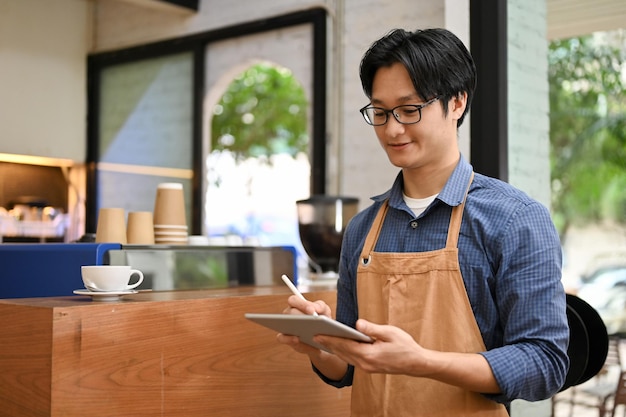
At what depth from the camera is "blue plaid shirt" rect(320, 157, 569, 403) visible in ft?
4.50

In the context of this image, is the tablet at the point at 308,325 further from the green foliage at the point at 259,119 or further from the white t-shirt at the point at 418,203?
the green foliage at the point at 259,119

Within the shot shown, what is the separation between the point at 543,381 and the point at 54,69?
5230 millimetres

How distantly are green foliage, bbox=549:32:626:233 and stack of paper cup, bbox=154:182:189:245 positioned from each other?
6019 mm

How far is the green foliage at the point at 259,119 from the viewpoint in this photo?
1121 cm

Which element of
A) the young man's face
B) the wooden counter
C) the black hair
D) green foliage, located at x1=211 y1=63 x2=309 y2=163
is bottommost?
the wooden counter

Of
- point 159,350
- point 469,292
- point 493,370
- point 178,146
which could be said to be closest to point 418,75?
point 469,292

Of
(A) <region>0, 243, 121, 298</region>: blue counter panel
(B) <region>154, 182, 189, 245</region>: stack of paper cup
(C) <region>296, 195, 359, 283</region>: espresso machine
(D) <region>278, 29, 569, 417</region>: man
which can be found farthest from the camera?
(C) <region>296, 195, 359, 283</region>: espresso machine

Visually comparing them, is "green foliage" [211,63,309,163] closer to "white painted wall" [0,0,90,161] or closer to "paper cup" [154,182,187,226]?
"white painted wall" [0,0,90,161]

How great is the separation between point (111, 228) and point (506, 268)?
1.16 metres

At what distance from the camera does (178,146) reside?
5461 millimetres

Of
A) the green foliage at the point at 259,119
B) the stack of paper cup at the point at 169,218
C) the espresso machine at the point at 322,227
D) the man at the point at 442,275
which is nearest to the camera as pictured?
the man at the point at 442,275

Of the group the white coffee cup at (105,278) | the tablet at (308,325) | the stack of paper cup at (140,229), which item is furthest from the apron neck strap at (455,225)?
the stack of paper cup at (140,229)

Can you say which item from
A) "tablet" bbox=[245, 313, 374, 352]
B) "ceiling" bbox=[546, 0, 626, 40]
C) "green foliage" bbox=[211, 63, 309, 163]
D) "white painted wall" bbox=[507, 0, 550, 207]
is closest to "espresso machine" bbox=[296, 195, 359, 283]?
"white painted wall" bbox=[507, 0, 550, 207]

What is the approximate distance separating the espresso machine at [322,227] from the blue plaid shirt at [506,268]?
1371 millimetres
